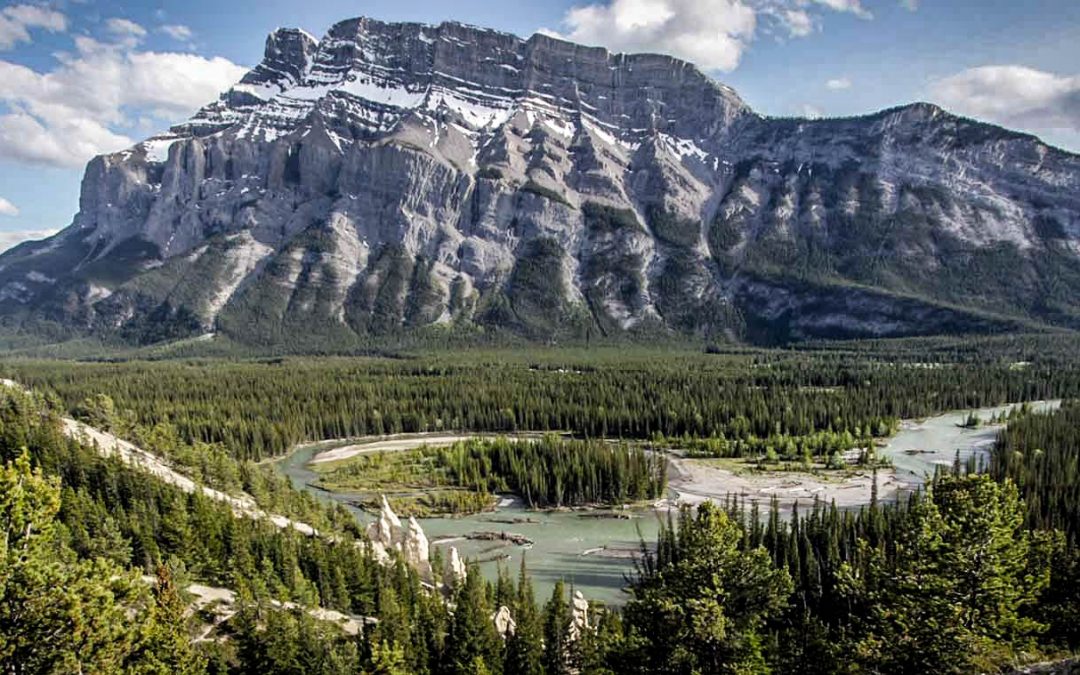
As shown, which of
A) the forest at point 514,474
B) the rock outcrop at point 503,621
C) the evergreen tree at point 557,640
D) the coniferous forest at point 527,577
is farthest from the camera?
the forest at point 514,474

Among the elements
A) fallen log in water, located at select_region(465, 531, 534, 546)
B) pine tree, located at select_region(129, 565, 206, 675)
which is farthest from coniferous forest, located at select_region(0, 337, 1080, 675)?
fallen log in water, located at select_region(465, 531, 534, 546)

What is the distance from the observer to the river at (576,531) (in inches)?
2817

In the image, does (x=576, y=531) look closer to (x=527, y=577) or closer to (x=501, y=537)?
(x=501, y=537)

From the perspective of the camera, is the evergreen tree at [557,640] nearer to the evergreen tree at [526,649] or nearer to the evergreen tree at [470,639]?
the evergreen tree at [526,649]

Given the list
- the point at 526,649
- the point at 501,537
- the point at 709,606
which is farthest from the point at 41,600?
the point at 501,537

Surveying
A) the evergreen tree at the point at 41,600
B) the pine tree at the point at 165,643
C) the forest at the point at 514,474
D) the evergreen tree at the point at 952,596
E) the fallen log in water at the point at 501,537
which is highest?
the evergreen tree at the point at 41,600

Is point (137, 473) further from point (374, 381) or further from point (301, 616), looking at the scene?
point (374, 381)

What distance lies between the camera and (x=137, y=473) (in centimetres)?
6594

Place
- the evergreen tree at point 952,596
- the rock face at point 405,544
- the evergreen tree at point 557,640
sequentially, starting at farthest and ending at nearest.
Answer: the rock face at point 405,544, the evergreen tree at point 557,640, the evergreen tree at point 952,596

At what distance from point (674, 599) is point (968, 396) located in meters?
169

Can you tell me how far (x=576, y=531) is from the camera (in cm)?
8825

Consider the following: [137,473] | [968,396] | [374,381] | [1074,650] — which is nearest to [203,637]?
[137,473]

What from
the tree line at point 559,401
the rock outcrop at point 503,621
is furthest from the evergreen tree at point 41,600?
the tree line at point 559,401

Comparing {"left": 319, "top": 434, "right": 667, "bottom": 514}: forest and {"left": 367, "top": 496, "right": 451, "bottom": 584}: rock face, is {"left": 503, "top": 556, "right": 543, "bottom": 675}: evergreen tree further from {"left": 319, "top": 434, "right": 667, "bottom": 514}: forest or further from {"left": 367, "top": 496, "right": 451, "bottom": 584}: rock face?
{"left": 319, "top": 434, "right": 667, "bottom": 514}: forest
